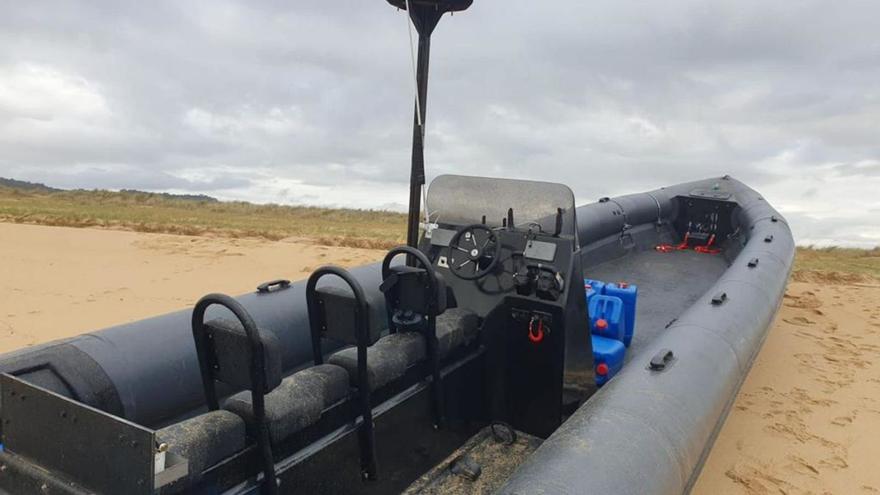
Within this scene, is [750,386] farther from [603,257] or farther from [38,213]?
[38,213]

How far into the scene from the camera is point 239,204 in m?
21.8

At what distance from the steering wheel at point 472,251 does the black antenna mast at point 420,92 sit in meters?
0.29

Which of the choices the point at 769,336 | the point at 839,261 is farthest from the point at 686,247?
the point at 839,261

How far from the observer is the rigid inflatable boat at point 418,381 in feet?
5.77

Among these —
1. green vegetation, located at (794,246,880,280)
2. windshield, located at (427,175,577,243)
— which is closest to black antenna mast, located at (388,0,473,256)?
windshield, located at (427,175,577,243)

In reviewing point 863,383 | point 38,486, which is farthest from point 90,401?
point 863,383

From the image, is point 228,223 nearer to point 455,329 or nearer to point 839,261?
point 455,329

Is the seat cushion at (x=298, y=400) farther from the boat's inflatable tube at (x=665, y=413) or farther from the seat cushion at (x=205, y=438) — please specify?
the boat's inflatable tube at (x=665, y=413)

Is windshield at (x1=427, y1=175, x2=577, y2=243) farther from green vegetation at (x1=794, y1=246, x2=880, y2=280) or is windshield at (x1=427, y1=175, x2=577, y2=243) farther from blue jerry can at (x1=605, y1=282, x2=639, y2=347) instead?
green vegetation at (x1=794, y1=246, x2=880, y2=280)

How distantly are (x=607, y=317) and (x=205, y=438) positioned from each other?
8.41ft

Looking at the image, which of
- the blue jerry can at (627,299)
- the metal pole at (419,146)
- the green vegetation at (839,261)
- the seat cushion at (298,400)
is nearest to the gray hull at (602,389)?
the blue jerry can at (627,299)

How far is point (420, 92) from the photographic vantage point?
11.0 ft

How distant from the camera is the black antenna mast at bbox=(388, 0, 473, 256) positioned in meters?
3.32

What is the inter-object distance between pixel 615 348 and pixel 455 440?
114cm
